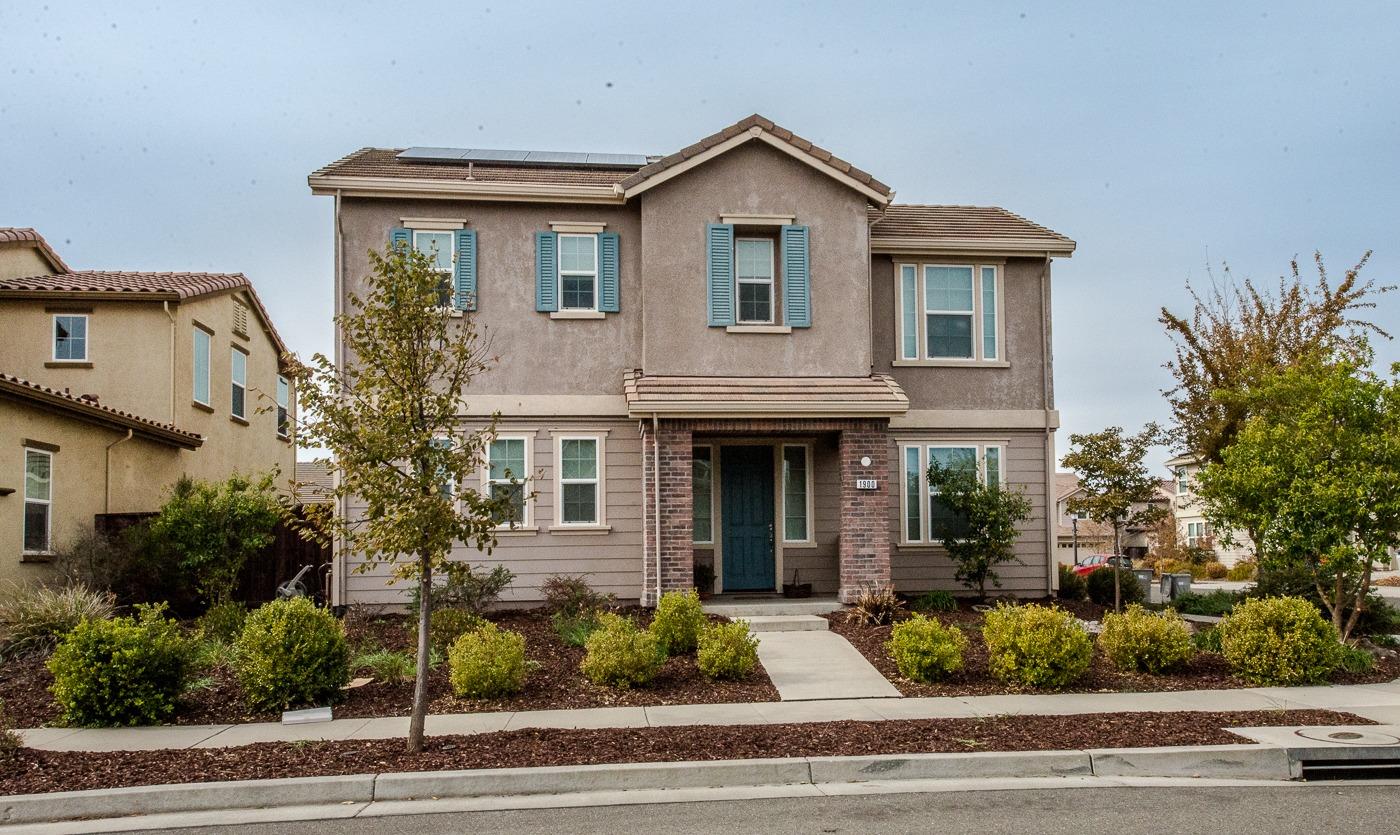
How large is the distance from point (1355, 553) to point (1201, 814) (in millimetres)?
7203

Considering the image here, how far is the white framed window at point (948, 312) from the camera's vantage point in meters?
18.3

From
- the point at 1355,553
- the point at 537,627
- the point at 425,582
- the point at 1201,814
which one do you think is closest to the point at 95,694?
the point at 425,582

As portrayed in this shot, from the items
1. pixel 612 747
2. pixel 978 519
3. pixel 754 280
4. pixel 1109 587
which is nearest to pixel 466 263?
pixel 754 280

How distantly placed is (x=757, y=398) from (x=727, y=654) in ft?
16.6

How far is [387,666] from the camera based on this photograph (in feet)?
39.8

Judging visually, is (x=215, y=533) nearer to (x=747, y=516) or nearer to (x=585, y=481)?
(x=585, y=481)

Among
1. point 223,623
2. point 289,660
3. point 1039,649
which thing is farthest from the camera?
point 223,623

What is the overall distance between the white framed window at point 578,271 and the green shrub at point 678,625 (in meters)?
5.64

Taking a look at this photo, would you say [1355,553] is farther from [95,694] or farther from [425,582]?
[95,694]

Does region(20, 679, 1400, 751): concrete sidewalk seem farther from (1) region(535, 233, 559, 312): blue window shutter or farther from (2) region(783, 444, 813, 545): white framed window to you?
(1) region(535, 233, 559, 312): blue window shutter

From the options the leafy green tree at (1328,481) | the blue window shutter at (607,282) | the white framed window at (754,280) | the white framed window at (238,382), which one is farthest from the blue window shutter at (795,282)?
the white framed window at (238,382)

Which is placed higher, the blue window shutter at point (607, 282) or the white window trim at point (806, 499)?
the blue window shutter at point (607, 282)

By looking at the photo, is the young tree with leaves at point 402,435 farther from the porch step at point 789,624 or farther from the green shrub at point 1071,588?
the green shrub at point 1071,588

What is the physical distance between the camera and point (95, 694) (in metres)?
10.3
